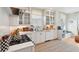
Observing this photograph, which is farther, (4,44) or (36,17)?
(36,17)

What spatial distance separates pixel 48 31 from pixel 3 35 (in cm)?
77

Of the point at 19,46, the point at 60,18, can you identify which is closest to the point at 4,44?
the point at 19,46

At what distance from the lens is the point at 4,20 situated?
1.78 metres

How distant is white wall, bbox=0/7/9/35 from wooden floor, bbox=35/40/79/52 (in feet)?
1.91

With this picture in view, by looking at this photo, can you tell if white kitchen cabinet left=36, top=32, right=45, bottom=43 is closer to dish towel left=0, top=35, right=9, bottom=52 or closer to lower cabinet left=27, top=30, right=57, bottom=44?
lower cabinet left=27, top=30, right=57, bottom=44

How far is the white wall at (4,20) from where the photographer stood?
5.82 feet

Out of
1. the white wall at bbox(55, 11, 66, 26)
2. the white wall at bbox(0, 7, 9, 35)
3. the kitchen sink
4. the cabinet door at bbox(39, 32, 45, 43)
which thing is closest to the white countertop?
the kitchen sink

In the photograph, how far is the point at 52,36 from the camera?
1905 mm

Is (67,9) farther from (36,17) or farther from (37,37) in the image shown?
(37,37)

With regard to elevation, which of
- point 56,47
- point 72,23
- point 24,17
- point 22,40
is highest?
point 24,17

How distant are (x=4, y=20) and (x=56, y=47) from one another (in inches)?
38.2

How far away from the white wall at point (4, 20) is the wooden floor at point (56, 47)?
1.91 feet
